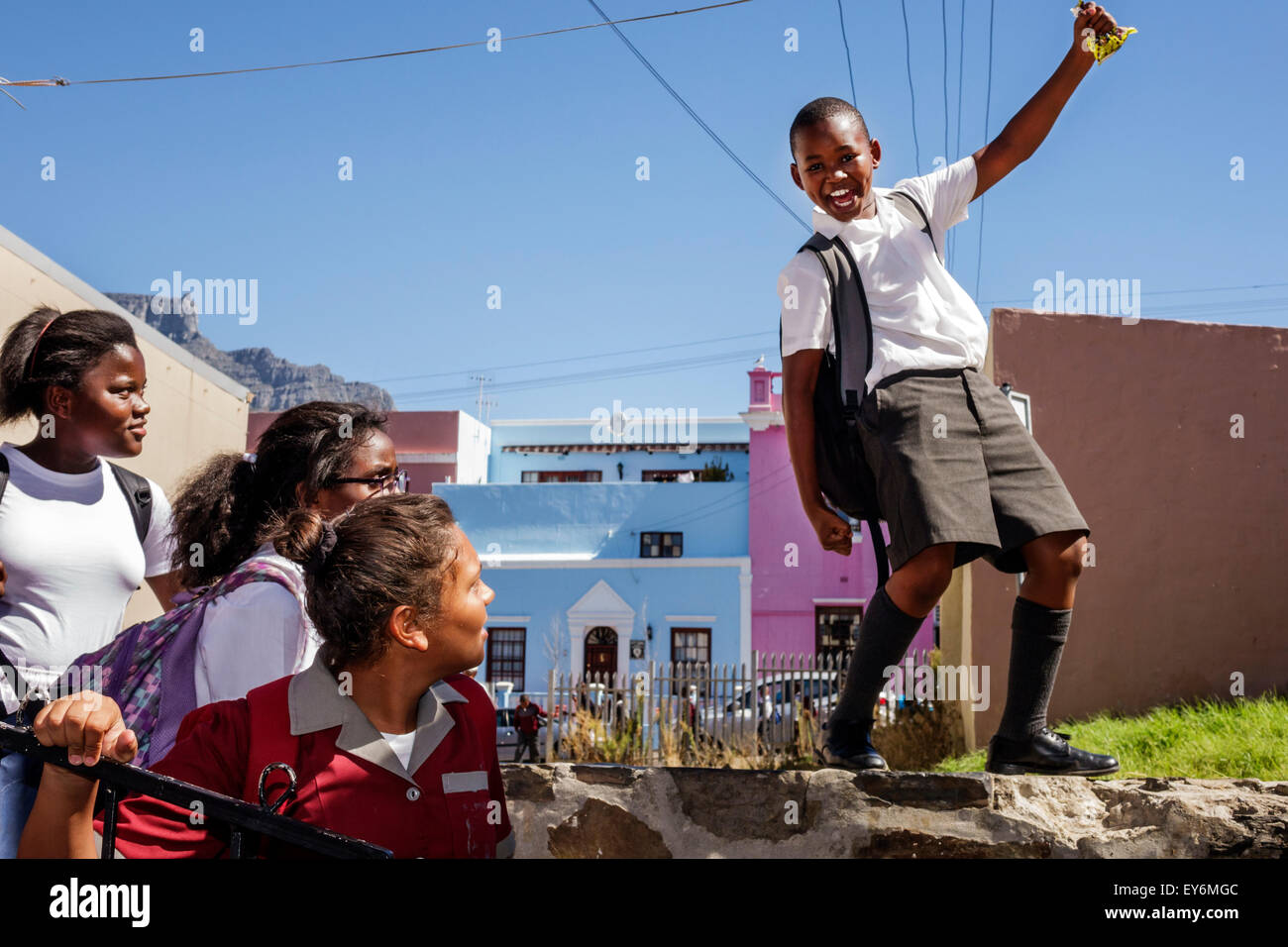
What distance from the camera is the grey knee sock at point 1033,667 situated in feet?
9.14

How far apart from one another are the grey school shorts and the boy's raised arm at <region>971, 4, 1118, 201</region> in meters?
0.65

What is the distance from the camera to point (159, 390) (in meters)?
8.70

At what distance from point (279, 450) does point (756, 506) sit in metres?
21.2

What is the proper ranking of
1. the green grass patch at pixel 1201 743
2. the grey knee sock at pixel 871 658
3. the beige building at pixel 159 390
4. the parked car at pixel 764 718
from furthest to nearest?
the parked car at pixel 764 718 < the beige building at pixel 159 390 < the green grass patch at pixel 1201 743 < the grey knee sock at pixel 871 658

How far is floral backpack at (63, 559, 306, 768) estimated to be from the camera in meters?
1.99

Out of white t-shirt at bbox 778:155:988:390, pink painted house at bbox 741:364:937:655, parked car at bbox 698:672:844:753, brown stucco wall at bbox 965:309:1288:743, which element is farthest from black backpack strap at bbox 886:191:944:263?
pink painted house at bbox 741:364:937:655

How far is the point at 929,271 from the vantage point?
3.01 m

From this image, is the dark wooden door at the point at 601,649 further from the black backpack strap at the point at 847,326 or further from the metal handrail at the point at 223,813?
the metal handrail at the point at 223,813

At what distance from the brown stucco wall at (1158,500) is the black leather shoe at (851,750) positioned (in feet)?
16.1

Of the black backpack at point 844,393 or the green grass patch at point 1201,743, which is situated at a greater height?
the black backpack at point 844,393

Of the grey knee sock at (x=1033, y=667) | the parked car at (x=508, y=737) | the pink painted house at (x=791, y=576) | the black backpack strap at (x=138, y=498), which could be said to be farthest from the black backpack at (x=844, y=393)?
the pink painted house at (x=791, y=576)

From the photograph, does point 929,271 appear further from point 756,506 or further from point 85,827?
point 756,506

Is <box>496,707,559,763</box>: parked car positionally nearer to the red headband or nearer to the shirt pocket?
the red headband

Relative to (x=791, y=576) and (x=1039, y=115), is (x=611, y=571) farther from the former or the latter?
(x=1039, y=115)
